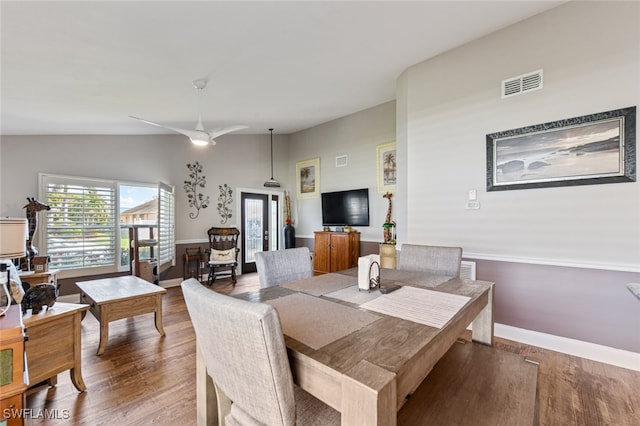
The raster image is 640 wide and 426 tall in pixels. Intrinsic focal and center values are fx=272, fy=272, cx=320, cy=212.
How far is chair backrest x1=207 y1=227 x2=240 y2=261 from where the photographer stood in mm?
5359

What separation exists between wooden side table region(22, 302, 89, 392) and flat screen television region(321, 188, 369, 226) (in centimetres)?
408

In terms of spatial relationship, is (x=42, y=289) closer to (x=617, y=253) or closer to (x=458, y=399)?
(x=458, y=399)

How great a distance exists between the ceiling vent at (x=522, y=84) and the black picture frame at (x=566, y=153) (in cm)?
39

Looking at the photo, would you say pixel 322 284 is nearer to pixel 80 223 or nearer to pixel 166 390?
pixel 166 390

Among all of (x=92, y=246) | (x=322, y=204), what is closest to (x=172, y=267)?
(x=92, y=246)

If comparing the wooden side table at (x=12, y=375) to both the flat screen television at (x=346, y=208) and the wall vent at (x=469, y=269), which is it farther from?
the flat screen television at (x=346, y=208)

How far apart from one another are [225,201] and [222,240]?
835 millimetres

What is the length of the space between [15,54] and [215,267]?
154 inches

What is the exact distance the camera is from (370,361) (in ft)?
2.78

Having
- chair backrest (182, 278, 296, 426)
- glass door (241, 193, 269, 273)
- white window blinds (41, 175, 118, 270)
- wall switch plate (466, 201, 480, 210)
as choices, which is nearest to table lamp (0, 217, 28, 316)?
chair backrest (182, 278, 296, 426)

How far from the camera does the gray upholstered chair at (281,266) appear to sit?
6.60 feet

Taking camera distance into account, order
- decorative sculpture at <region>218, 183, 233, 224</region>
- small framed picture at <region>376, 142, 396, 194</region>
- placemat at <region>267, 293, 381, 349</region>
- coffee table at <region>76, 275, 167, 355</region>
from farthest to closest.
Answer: decorative sculpture at <region>218, 183, 233, 224</region> < small framed picture at <region>376, 142, 396, 194</region> < coffee table at <region>76, 275, 167, 355</region> < placemat at <region>267, 293, 381, 349</region>

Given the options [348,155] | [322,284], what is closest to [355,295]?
[322,284]

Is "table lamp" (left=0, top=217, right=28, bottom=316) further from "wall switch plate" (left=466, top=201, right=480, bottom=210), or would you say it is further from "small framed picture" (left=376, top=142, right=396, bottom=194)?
"small framed picture" (left=376, top=142, right=396, bottom=194)
